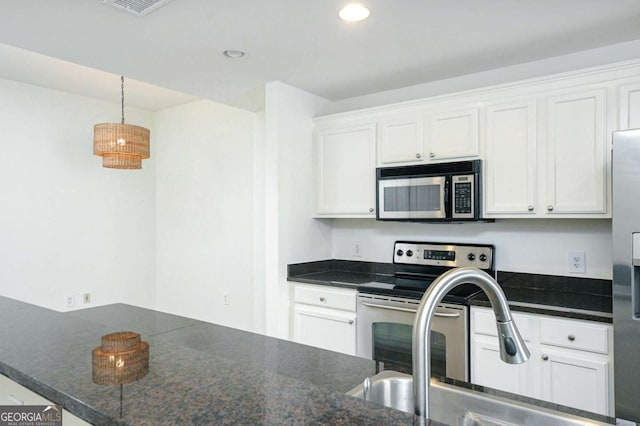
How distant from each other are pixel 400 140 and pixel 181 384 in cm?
264

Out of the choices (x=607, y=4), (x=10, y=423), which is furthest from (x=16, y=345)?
(x=607, y=4)

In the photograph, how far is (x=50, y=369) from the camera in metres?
0.84

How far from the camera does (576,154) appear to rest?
8.16ft

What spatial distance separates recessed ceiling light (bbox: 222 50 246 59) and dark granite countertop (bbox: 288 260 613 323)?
1517 mm

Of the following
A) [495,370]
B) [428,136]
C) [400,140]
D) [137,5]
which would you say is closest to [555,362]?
[495,370]

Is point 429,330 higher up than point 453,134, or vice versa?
point 453,134

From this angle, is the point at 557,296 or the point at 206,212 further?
the point at 206,212

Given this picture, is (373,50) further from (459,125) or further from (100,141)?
(100,141)

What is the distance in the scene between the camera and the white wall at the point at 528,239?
2.69 meters

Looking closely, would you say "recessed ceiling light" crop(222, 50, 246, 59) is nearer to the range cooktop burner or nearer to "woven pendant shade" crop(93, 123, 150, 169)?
"woven pendant shade" crop(93, 123, 150, 169)

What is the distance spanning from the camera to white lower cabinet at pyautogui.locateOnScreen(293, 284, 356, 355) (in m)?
3.05

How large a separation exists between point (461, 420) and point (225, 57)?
2.46m

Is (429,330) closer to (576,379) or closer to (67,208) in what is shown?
(576,379)

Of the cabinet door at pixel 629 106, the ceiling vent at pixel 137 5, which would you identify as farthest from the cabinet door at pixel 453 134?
the ceiling vent at pixel 137 5
